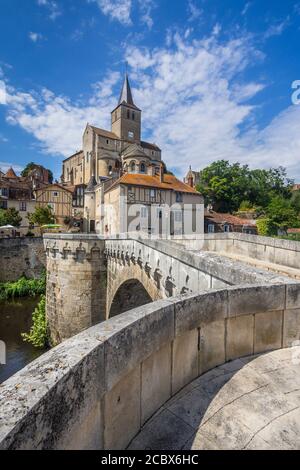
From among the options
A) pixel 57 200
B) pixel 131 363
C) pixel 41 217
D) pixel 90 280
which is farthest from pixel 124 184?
pixel 131 363

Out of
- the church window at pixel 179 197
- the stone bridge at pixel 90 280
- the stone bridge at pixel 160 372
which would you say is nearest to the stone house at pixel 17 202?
the church window at pixel 179 197

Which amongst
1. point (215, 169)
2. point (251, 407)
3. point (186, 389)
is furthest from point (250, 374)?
point (215, 169)

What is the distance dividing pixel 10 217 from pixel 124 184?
16402mm

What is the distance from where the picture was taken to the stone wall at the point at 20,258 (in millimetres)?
27734

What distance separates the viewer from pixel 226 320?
8.86 feet

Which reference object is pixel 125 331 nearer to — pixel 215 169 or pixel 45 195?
pixel 45 195

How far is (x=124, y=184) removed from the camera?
27094mm

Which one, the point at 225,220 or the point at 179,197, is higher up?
the point at 179,197

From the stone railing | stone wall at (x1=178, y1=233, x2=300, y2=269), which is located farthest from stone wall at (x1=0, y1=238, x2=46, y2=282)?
the stone railing

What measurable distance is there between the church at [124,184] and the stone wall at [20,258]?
7.75 m

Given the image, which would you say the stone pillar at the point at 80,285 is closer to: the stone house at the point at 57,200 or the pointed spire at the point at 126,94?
the stone house at the point at 57,200

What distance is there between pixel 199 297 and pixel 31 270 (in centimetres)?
3012

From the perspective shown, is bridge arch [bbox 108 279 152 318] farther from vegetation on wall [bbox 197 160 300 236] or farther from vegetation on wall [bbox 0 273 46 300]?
vegetation on wall [bbox 197 160 300 236]

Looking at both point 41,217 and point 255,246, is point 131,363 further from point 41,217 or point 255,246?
point 41,217
